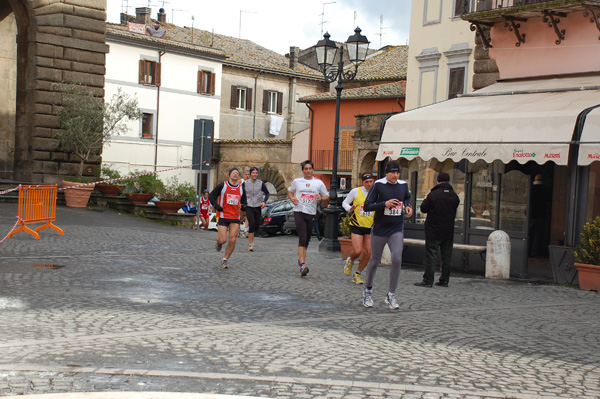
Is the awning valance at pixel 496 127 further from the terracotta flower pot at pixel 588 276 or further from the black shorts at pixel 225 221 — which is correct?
the black shorts at pixel 225 221

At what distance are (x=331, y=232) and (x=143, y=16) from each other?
37192 millimetres

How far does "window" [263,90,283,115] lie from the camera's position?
5534cm

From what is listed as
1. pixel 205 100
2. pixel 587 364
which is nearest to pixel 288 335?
pixel 587 364

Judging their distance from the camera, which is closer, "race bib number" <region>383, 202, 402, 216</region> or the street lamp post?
"race bib number" <region>383, 202, 402, 216</region>

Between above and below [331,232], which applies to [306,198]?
above

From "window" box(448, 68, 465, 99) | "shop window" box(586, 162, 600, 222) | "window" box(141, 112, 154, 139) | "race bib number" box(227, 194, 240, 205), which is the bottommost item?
"race bib number" box(227, 194, 240, 205)

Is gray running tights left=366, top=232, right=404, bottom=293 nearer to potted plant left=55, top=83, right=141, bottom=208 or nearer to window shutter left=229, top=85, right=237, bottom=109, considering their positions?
potted plant left=55, top=83, right=141, bottom=208

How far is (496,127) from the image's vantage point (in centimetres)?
1455

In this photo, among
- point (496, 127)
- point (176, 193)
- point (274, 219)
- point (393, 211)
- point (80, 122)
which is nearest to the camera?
point (393, 211)

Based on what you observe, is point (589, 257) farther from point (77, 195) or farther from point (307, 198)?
point (77, 195)

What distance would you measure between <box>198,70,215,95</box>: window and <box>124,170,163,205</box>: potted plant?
25521mm

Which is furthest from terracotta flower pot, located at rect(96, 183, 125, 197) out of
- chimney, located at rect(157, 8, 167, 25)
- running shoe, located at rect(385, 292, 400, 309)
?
chimney, located at rect(157, 8, 167, 25)

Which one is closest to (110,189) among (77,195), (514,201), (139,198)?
(139,198)

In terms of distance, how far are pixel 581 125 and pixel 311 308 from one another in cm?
627
